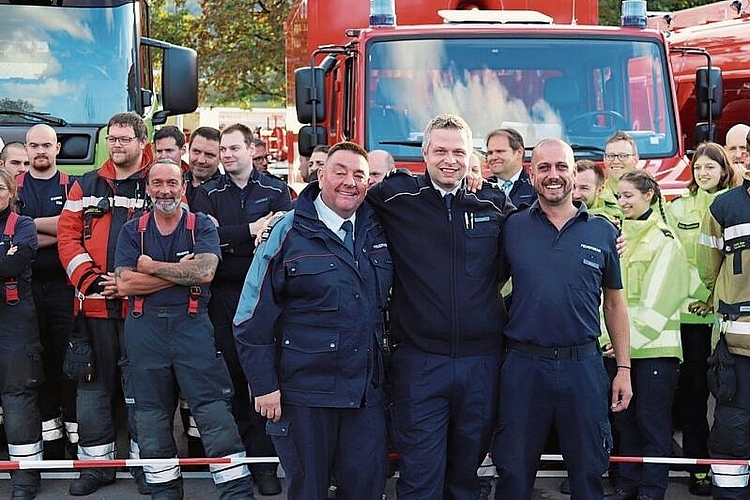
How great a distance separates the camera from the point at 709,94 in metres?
8.19

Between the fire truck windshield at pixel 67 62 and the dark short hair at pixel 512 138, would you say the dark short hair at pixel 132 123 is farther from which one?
the dark short hair at pixel 512 138

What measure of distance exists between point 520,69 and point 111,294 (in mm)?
3355

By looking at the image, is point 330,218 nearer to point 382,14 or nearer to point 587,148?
point 587,148

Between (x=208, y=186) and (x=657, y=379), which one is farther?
(x=208, y=186)

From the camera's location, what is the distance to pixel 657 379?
585cm

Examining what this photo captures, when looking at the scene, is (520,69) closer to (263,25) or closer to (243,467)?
(243,467)

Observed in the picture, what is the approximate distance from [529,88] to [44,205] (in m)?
3.36

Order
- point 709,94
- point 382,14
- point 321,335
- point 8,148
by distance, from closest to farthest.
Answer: point 321,335, point 8,148, point 382,14, point 709,94

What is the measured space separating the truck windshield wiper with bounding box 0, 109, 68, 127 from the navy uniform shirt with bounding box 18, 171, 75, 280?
1.16 m

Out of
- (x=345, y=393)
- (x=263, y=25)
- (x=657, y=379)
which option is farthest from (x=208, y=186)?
(x=263, y=25)

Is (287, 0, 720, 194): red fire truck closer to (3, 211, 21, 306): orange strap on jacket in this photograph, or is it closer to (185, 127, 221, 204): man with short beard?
(185, 127, 221, 204): man with short beard

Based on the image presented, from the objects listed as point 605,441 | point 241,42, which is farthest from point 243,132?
point 241,42

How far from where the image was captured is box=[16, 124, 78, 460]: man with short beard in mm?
6508

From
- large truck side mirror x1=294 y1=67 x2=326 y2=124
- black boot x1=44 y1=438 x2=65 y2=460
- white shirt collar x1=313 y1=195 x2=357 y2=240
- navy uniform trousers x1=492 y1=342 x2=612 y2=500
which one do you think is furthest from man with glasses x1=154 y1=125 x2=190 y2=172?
navy uniform trousers x1=492 y1=342 x2=612 y2=500
